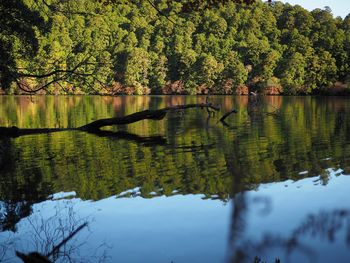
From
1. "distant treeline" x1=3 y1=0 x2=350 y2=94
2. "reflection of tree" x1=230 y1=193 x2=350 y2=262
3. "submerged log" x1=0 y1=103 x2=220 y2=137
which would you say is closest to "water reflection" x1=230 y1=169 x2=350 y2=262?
"reflection of tree" x1=230 y1=193 x2=350 y2=262

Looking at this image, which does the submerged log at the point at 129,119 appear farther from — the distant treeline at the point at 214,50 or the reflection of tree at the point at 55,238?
the distant treeline at the point at 214,50

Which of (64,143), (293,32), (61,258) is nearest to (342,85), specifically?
(293,32)

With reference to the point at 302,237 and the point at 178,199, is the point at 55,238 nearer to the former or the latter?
the point at 178,199

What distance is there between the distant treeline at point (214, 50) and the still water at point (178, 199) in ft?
211

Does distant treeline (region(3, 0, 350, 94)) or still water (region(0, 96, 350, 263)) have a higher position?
distant treeline (region(3, 0, 350, 94))

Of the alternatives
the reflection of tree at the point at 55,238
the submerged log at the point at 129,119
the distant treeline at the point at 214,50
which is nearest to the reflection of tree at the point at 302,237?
the reflection of tree at the point at 55,238

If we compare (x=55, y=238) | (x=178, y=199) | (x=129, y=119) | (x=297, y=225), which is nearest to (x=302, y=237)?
(x=297, y=225)

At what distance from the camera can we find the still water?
24.0ft

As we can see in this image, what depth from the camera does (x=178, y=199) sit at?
34.2 feet

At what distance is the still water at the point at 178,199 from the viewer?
7316 mm

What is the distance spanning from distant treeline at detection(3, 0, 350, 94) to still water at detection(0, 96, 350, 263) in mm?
64405

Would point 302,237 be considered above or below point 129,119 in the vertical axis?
below

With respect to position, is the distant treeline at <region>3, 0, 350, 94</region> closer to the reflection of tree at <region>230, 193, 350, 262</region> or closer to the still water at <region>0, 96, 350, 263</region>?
the still water at <region>0, 96, 350, 263</region>

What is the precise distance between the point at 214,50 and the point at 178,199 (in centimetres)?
8840
